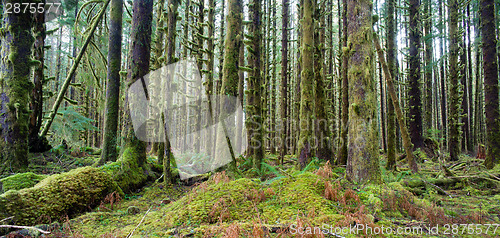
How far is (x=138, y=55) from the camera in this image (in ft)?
20.3

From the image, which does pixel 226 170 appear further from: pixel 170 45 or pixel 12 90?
pixel 12 90

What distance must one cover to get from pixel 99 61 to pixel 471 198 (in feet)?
32.5

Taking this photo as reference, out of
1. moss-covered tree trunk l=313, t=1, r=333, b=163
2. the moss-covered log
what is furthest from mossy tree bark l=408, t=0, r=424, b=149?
the moss-covered log

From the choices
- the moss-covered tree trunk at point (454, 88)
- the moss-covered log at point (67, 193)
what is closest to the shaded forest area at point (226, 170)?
the moss-covered log at point (67, 193)

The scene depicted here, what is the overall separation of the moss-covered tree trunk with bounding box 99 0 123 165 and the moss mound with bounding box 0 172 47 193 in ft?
7.13

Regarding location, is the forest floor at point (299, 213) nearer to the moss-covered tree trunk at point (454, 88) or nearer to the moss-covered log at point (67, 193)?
the moss-covered log at point (67, 193)

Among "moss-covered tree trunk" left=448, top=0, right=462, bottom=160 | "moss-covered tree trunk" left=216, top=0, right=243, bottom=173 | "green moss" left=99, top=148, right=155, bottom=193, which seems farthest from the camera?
"moss-covered tree trunk" left=448, top=0, right=462, bottom=160

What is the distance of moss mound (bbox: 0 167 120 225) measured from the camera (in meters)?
3.13

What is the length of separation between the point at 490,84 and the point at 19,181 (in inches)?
464

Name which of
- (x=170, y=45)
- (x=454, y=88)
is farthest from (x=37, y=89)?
(x=454, y=88)

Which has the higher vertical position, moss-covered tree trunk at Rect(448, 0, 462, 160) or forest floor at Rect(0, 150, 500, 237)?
moss-covered tree trunk at Rect(448, 0, 462, 160)

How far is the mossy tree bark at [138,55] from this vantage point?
19.7ft

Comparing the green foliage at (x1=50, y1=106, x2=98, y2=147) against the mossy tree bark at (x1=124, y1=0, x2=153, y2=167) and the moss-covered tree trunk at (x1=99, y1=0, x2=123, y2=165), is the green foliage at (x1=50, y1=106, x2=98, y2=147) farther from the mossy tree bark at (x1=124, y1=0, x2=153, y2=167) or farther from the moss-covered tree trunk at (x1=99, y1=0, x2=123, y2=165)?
the mossy tree bark at (x1=124, y1=0, x2=153, y2=167)

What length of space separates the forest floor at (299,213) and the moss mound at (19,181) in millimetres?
1128
